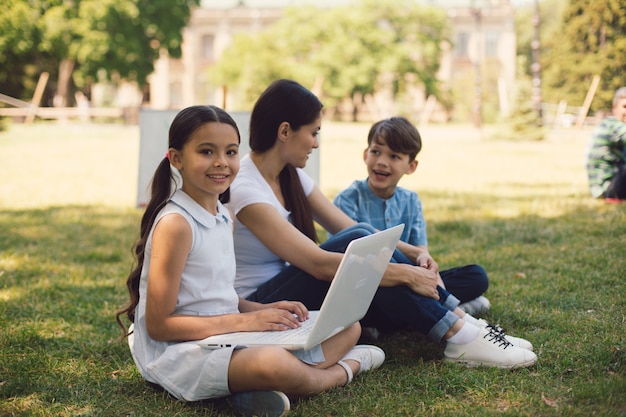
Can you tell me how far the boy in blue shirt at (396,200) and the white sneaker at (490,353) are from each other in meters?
0.61

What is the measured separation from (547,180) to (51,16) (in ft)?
79.3

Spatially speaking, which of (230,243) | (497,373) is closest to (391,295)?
(497,373)

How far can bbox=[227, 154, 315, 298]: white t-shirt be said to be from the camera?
109 inches

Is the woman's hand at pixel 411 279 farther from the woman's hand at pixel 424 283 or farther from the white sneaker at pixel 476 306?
the white sneaker at pixel 476 306

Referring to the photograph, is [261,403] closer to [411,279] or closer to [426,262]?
[411,279]

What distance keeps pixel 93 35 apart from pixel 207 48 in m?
21.9

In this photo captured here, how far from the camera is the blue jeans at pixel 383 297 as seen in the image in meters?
2.78

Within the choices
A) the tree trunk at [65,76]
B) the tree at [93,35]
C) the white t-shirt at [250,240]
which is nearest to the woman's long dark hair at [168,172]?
the white t-shirt at [250,240]

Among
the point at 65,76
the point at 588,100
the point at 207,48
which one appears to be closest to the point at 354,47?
the point at 207,48

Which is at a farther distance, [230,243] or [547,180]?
[547,180]

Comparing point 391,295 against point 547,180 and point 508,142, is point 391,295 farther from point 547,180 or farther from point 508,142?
point 508,142

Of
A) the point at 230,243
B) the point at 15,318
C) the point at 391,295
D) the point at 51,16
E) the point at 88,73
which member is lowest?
the point at 15,318

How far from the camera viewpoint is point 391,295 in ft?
9.14

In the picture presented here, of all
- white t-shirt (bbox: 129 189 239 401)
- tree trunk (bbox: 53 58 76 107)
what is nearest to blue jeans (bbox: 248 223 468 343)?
white t-shirt (bbox: 129 189 239 401)
